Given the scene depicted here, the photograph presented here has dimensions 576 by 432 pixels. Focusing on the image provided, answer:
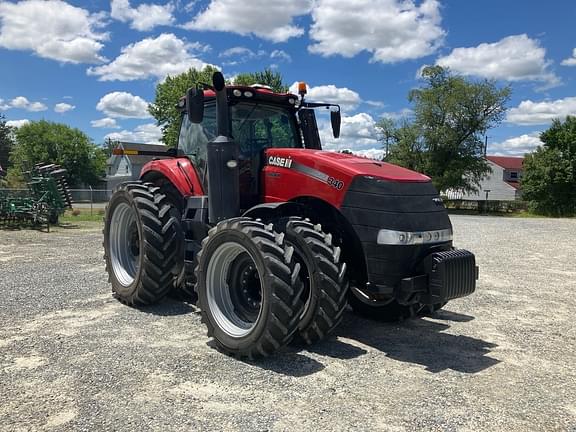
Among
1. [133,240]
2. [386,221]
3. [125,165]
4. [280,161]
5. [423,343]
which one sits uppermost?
[125,165]

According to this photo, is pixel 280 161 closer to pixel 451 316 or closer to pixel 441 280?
pixel 441 280

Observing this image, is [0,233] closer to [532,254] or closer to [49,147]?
[532,254]

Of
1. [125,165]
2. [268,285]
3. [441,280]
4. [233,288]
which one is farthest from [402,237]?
[125,165]

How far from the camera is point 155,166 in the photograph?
23.1 feet

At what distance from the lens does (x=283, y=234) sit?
14.8ft

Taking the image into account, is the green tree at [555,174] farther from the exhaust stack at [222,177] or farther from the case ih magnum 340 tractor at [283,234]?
the exhaust stack at [222,177]

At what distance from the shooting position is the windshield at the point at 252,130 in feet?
19.1

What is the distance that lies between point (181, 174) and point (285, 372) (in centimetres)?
318

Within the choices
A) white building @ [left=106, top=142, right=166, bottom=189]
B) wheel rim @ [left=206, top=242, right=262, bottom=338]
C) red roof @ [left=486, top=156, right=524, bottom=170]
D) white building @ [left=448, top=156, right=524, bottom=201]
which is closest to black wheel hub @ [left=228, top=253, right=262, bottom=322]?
wheel rim @ [left=206, top=242, right=262, bottom=338]

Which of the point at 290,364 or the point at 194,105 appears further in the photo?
the point at 194,105

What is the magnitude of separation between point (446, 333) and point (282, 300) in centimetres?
237

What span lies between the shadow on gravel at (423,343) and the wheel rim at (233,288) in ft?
3.76

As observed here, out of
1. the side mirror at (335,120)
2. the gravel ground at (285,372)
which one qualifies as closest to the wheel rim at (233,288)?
the gravel ground at (285,372)

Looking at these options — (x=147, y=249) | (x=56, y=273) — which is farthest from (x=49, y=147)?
(x=147, y=249)
